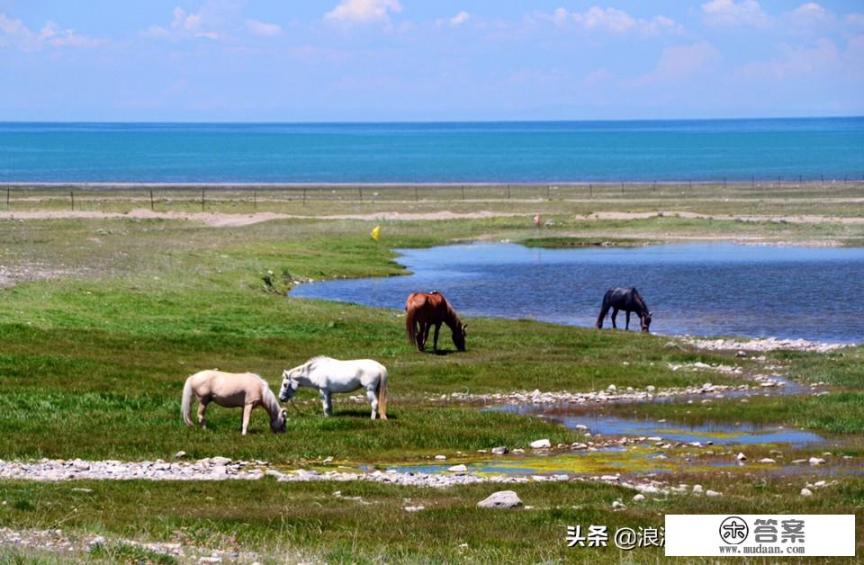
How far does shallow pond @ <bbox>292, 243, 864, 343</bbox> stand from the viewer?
5034 centimetres

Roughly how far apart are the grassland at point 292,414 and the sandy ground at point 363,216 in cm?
2366

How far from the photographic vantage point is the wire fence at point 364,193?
11426 centimetres

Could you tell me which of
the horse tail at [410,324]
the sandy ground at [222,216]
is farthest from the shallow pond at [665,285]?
the sandy ground at [222,216]

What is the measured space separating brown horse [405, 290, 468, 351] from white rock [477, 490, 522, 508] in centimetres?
2039

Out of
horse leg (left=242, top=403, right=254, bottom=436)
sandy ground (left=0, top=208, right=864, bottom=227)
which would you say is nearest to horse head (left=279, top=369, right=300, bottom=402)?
horse leg (left=242, top=403, right=254, bottom=436)

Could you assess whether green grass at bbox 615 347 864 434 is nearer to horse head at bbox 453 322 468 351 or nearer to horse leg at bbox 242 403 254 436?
horse leg at bbox 242 403 254 436

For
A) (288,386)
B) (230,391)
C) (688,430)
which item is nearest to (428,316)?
(288,386)

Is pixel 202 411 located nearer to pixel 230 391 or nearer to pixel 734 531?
pixel 230 391

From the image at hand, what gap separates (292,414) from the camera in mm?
28703

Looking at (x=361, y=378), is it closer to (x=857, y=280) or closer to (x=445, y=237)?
(x=857, y=280)

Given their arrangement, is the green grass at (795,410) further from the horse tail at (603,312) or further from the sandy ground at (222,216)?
the sandy ground at (222,216)

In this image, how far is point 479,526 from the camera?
1853 centimetres

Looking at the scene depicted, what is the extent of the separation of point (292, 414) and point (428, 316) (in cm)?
1268

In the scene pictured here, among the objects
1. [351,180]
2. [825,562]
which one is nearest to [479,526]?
[825,562]
